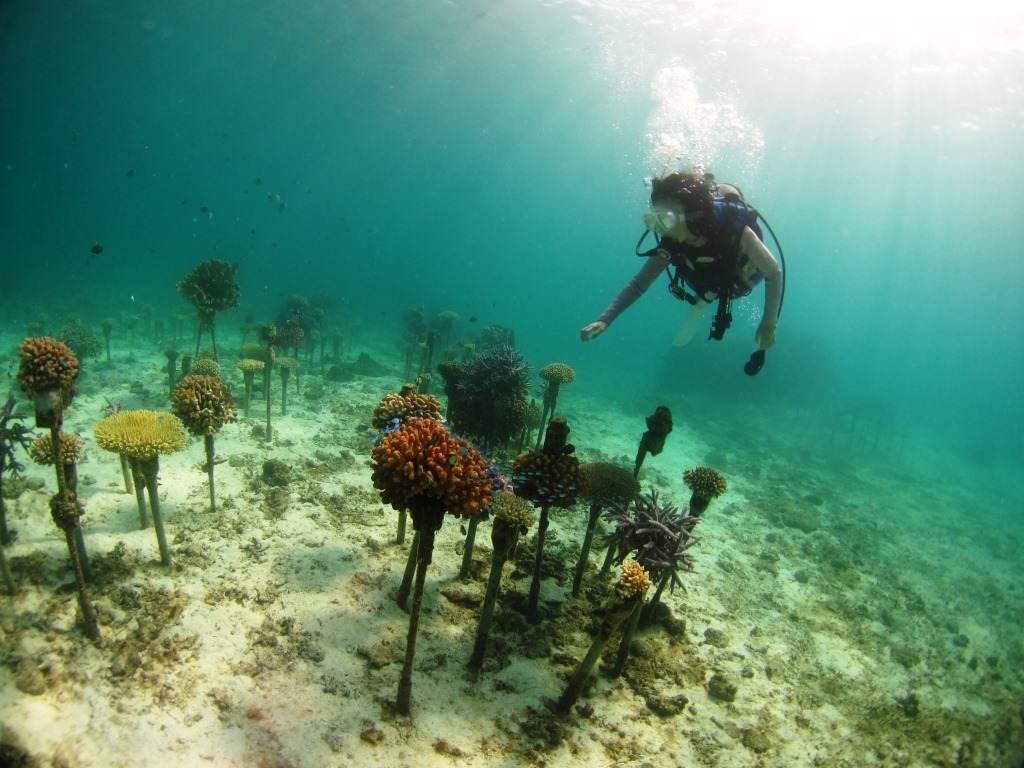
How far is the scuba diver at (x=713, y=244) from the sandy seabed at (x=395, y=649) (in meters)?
4.16

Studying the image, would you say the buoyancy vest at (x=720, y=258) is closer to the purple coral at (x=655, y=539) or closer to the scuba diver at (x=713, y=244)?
the scuba diver at (x=713, y=244)

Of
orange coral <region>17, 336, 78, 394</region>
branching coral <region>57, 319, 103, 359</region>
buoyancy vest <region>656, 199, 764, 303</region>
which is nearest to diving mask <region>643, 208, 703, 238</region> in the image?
buoyancy vest <region>656, 199, 764, 303</region>

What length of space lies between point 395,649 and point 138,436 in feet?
13.0

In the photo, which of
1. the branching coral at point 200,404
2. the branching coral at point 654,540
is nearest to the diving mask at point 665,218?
the branching coral at point 654,540

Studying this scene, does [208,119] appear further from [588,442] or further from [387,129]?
[588,442]

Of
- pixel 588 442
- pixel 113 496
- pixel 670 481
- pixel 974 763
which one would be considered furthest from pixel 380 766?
pixel 588 442

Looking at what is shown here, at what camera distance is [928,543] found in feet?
45.6

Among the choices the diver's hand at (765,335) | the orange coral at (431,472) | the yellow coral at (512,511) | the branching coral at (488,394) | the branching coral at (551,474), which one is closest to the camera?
the orange coral at (431,472)

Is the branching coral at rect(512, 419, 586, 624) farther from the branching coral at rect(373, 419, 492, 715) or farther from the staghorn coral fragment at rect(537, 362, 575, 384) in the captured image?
the staghorn coral fragment at rect(537, 362, 575, 384)

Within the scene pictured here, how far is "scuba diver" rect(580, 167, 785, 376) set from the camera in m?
5.45

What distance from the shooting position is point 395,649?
506cm

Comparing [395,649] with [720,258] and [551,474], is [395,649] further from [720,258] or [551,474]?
[720,258]

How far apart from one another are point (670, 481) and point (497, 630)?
9.79 metres

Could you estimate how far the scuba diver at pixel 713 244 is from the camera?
215 inches
